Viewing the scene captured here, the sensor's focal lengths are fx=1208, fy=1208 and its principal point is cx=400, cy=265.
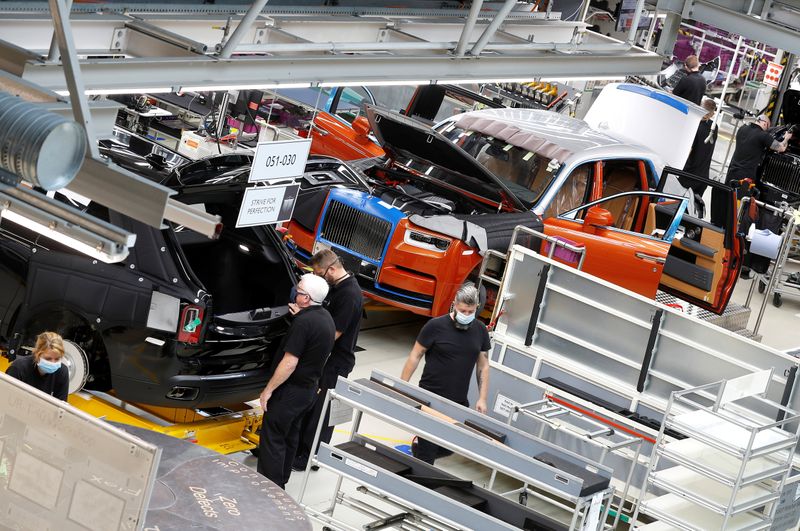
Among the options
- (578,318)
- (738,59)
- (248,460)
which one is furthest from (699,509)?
(738,59)

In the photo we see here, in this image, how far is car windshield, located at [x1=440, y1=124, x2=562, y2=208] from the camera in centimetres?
1189

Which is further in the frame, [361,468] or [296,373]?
[296,373]

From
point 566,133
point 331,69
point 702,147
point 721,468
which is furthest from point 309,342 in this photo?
point 702,147

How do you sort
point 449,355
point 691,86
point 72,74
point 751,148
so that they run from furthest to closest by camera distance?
1. point 691,86
2. point 751,148
3. point 449,355
4. point 72,74

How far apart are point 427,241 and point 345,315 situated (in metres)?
2.66

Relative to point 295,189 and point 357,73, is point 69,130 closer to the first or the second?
point 357,73

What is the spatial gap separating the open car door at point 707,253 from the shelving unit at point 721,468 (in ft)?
12.4

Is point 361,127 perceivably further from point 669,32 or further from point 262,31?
point 262,31

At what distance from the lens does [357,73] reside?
24.5 ft

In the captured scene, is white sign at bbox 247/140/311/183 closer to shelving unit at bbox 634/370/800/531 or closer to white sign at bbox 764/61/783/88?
shelving unit at bbox 634/370/800/531

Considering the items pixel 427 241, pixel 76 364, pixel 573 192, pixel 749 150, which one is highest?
pixel 749 150

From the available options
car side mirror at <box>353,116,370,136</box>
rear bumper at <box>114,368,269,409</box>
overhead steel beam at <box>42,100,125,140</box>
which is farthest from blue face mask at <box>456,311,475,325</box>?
car side mirror at <box>353,116,370,136</box>

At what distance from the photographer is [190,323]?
7.76 m

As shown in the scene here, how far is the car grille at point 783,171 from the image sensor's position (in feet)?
56.5
